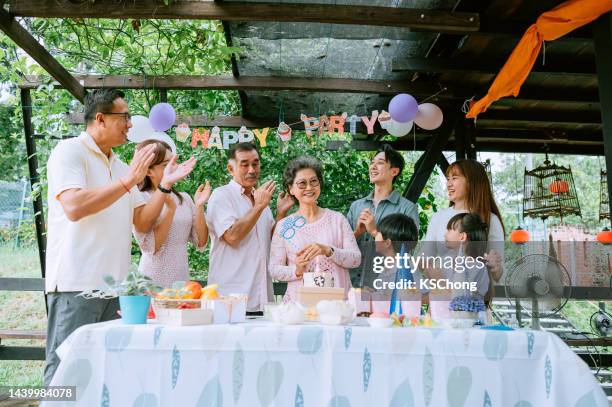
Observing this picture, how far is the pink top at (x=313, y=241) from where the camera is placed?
2916mm

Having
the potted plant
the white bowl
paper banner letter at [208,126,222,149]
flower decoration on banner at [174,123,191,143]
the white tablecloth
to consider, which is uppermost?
flower decoration on banner at [174,123,191,143]

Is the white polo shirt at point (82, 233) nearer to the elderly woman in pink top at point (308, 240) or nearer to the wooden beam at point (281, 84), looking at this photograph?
the elderly woman in pink top at point (308, 240)

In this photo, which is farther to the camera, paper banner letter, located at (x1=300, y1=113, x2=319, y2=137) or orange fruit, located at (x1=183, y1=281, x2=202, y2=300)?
paper banner letter, located at (x1=300, y1=113, x2=319, y2=137)

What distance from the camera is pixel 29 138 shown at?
604 cm

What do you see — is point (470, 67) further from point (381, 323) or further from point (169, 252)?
point (381, 323)

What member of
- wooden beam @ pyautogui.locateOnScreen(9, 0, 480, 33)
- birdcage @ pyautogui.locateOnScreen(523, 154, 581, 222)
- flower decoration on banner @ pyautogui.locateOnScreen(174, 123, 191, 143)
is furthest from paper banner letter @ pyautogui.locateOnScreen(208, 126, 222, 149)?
birdcage @ pyautogui.locateOnScreen(523, 154, 581, 222)

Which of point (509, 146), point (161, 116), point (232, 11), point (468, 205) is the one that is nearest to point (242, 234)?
point (468, 205)

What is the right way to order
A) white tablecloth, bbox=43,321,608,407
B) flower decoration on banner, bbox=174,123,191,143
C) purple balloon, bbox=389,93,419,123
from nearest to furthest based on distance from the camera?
1. white tablecloth, bbox=43,321,608,407
2. purple balloon, bbox=389,93,419,123
3. flower decoration on banner, bbox=174,123,191,143

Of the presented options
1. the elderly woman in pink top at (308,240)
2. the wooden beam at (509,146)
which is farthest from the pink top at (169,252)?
the wooden beam at (509,146)

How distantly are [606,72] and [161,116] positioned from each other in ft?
11.0

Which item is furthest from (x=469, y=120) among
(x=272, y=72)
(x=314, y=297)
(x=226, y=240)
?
(x=314, y=297)

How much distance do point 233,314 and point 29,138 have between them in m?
4.78

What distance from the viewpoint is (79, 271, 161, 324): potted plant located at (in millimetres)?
2115

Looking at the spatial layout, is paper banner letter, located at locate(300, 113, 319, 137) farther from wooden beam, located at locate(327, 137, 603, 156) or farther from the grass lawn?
the grass lawn
